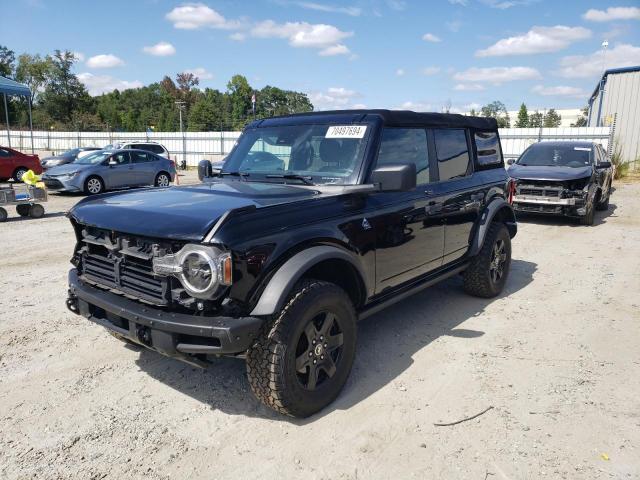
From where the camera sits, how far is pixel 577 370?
385cm

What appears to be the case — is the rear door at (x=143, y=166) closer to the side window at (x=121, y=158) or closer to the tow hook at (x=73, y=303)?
the side window at (x=121, y=158)

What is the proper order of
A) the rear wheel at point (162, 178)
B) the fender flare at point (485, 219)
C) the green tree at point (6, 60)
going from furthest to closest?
the green tree at point (6, 60) < the rear wheel at point (162, 178) < the fender flare at point (485, 219)

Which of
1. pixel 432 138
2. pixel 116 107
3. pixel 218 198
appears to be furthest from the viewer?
pixel 116 107

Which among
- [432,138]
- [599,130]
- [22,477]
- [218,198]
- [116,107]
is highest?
[116,107]

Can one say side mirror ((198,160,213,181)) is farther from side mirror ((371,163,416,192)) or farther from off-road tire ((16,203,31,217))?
off-road tire ((16,203,31,217))

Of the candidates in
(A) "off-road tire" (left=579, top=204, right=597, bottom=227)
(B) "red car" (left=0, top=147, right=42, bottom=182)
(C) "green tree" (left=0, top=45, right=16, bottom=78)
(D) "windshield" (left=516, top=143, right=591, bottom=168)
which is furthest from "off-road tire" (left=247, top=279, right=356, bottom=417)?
(C) "green tree" (left=0, top=45, right=16, bottom=78)

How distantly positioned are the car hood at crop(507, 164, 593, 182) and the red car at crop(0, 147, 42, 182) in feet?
58.4

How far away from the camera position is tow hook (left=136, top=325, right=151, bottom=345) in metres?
2.84

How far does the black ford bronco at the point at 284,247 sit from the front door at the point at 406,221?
2cm

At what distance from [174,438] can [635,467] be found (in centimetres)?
268

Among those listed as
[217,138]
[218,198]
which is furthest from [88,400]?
[217,138]

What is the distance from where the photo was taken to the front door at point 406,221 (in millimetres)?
3729

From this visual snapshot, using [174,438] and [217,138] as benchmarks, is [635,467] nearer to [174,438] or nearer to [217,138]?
[174,438]

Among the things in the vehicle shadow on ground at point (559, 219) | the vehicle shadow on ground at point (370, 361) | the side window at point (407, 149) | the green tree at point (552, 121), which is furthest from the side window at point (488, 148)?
the green tree at point (552, 121)
